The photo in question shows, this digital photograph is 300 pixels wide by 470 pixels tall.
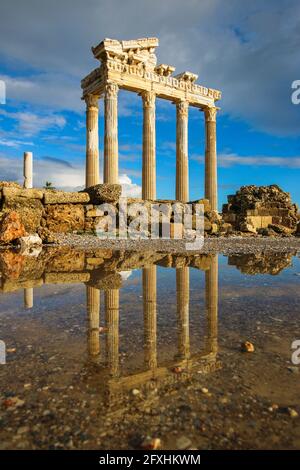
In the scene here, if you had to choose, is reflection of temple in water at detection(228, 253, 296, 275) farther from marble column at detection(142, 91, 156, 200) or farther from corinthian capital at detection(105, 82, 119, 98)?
corinthian capital at detection(105, 82, 119, 98)

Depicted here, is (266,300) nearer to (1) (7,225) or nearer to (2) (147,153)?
(1) (7,225)

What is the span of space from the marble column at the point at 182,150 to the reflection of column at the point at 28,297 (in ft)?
97.2

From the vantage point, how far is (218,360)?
280 centimetres

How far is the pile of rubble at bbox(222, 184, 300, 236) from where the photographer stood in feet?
80.8

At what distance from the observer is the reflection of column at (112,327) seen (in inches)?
107

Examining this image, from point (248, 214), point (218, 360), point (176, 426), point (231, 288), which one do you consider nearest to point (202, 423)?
point (176, 426)

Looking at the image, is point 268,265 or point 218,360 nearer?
point 218,360

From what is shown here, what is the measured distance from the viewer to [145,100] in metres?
31.8

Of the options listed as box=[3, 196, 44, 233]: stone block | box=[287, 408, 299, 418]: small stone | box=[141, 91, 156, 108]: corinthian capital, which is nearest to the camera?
box=[287, 408, 299, 418]: small stone

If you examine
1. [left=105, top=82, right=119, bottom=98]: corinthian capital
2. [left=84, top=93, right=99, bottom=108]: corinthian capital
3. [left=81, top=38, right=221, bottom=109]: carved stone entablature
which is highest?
[left=81, top=38, right=221, bottom=109]: carved stone entablature

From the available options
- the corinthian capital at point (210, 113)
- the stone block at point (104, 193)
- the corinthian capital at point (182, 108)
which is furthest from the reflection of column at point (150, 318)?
the corinthian capital at point (210, 113)

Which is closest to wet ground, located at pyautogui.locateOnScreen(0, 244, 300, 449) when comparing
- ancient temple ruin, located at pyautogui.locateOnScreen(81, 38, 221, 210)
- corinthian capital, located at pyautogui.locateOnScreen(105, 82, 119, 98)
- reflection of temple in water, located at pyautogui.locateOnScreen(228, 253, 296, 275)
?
reflection of temple in water, located at pyautogui.locateOnScreen(228, 253, 296, 275)

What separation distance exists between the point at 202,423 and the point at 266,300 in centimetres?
350

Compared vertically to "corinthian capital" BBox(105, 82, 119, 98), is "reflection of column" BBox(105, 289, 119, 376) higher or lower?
lower
